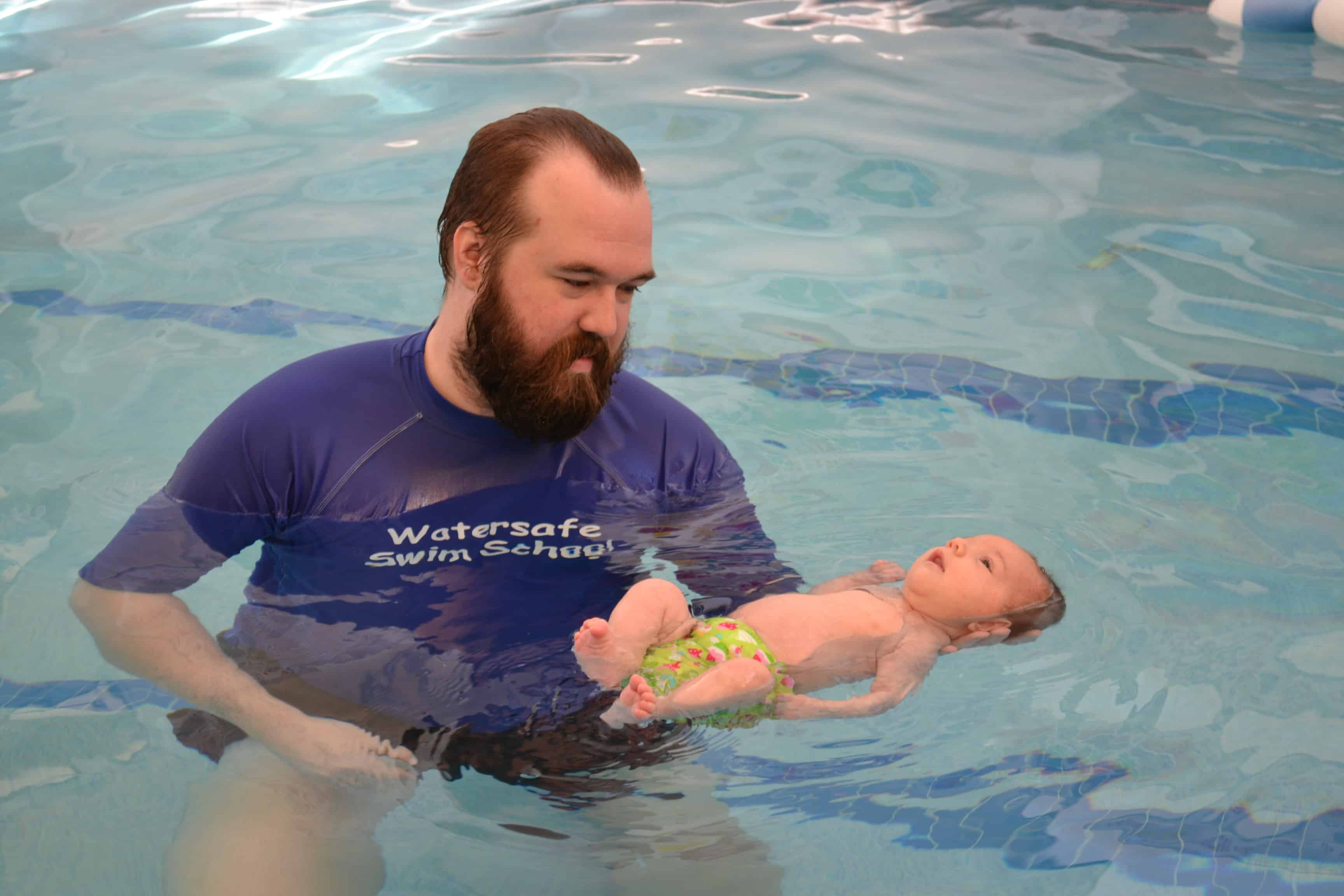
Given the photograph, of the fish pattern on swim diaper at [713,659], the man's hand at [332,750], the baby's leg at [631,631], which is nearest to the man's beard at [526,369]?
the baby's leg at [631,631]

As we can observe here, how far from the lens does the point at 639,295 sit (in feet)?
20.4

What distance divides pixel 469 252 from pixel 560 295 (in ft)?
A: 0.76

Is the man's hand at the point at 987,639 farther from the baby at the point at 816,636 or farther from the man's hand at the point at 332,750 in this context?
the man's hand at the point at 332,750

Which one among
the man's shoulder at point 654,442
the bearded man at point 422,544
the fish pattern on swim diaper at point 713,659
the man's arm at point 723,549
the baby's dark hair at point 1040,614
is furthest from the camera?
the baby's dark hair at point 1040,614

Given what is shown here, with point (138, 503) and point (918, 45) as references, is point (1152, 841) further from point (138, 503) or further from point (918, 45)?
point (918, 45)

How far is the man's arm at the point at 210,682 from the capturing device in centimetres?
238

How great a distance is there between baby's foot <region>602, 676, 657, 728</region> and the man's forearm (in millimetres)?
679

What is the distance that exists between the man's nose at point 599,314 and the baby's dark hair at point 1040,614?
4.40 ft

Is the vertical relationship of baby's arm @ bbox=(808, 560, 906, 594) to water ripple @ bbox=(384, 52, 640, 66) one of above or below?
below

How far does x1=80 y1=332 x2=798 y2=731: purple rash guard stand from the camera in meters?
2.52

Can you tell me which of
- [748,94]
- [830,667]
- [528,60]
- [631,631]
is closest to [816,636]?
[830,667]

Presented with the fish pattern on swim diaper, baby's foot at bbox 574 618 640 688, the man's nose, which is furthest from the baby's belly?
the man's nose

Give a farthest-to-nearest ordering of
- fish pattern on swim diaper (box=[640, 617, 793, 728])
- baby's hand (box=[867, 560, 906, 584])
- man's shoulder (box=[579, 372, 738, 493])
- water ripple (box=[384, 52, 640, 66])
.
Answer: water ripple (box=[384, 52, 640, 66]) → baby's hand (box=[867, 560, 906, 584]) → man's shoulder (box=[579, 372, 738, 493]) → fish pattern on swim diaper (box=[640, 617, 793, 728])

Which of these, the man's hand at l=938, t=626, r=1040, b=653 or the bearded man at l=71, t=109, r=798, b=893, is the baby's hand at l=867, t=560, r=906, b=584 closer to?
the man's hand at l=938, t=626, r=1040, b=653
